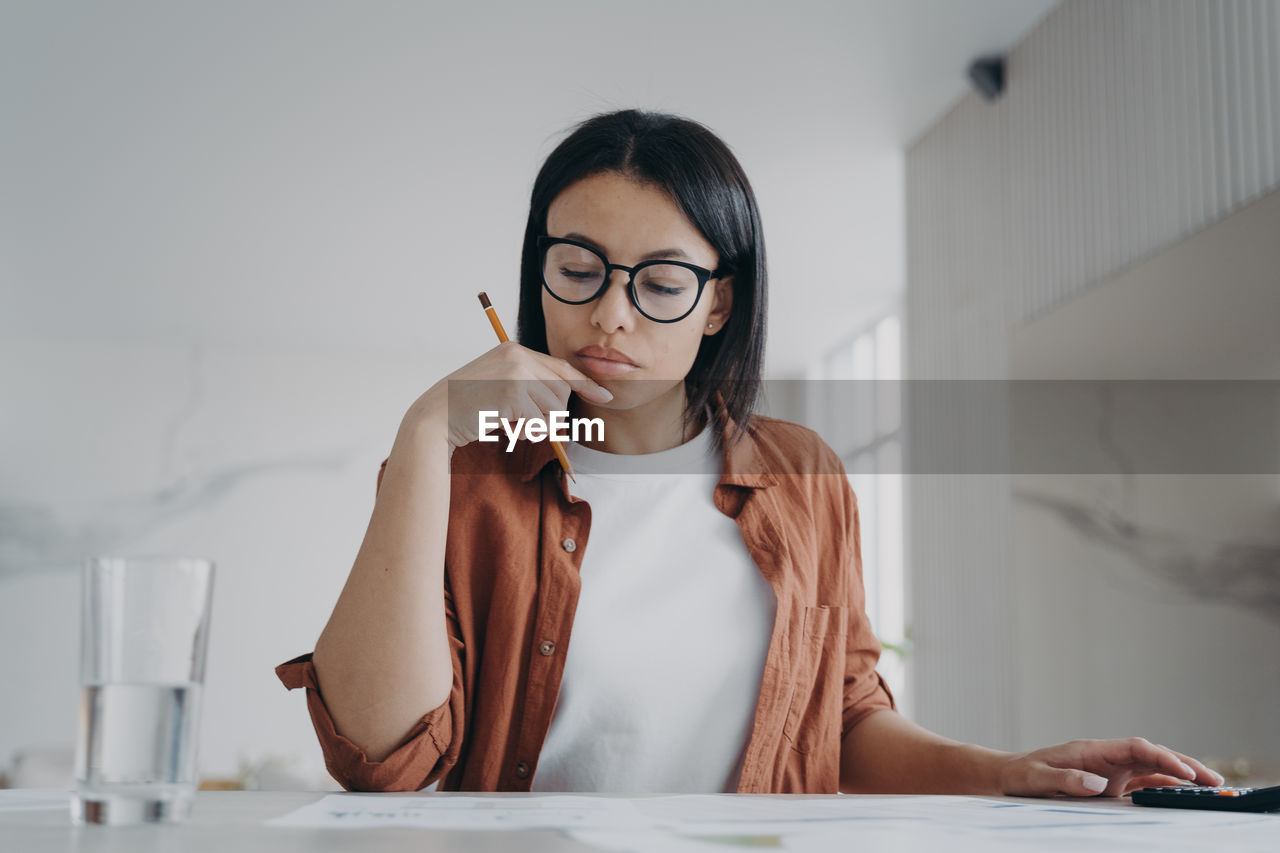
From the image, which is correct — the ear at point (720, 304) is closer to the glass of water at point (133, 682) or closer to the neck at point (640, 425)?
the neck at point (640, 425)

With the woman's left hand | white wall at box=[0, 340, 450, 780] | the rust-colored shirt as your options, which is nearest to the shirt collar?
the rust-colored shirt

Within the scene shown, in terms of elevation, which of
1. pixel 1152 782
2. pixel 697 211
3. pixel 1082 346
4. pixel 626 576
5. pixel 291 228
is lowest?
pixel 1152 782

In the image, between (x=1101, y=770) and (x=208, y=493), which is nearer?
(x=1101, y=770)

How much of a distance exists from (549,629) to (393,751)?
7.1 inches

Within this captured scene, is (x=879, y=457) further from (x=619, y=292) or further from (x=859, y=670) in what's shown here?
(x=619, y=292)

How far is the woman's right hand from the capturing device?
0.86 metres

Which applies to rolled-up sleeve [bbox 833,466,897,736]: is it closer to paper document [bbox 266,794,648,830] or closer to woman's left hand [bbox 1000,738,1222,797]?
woman's left hand [bbox 1000,738,1222,797]

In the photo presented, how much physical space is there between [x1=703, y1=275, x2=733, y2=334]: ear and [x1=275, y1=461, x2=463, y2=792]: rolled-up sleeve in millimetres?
434

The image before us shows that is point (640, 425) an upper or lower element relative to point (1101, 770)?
upper

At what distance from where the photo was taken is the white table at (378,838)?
474mm

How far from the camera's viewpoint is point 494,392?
2.93 feet

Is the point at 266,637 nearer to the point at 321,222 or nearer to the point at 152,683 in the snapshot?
the point at 321,222

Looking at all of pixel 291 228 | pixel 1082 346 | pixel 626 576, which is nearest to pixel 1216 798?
pixel 626 576

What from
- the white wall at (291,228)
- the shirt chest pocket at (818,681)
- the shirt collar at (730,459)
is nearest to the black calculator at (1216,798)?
the shirt chest pocket at (818,681)
